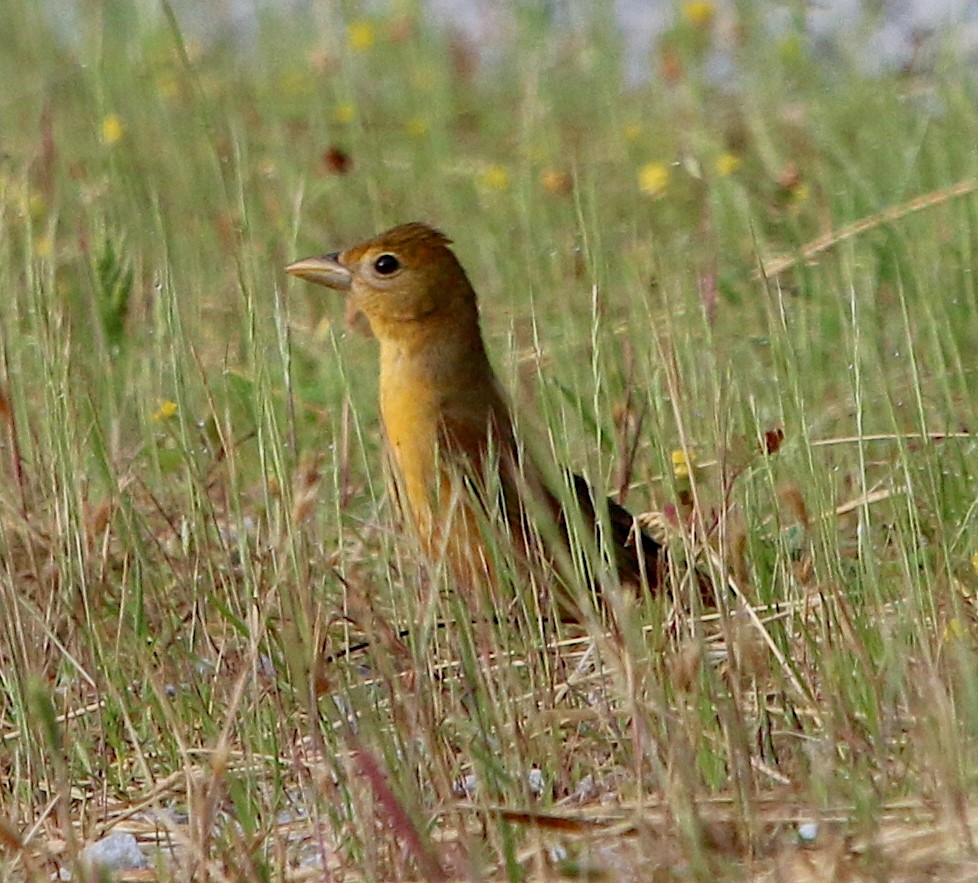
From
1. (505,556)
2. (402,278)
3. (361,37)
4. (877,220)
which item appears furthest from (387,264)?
(361,37)

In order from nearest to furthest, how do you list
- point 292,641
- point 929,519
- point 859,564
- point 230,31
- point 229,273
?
point 292,641 < point 859,564 < point 929,519 < point 229,273 < point 230,31

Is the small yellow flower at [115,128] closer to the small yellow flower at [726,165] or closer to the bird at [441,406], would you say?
the small yellow flower at [726,165]

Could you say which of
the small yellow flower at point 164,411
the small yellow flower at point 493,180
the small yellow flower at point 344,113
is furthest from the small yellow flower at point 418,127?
the small yellow flower at point 164,411

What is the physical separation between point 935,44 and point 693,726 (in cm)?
498

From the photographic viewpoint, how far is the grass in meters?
3.37

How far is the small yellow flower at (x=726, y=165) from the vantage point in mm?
7514

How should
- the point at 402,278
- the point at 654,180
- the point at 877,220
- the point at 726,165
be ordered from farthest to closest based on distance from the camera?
the point at 654,180
the point at 726,165
the point at 877,220
the point at 402,278

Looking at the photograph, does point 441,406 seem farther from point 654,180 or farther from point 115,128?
point 115,128

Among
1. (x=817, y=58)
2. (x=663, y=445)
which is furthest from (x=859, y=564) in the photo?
(x=817, y=58)

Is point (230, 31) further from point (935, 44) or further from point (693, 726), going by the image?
point (693, 726)

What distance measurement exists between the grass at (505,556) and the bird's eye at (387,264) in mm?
386

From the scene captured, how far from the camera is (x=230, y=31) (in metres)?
10.5

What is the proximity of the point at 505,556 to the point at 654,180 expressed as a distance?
3.57 metres

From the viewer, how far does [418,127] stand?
869 centimetres
